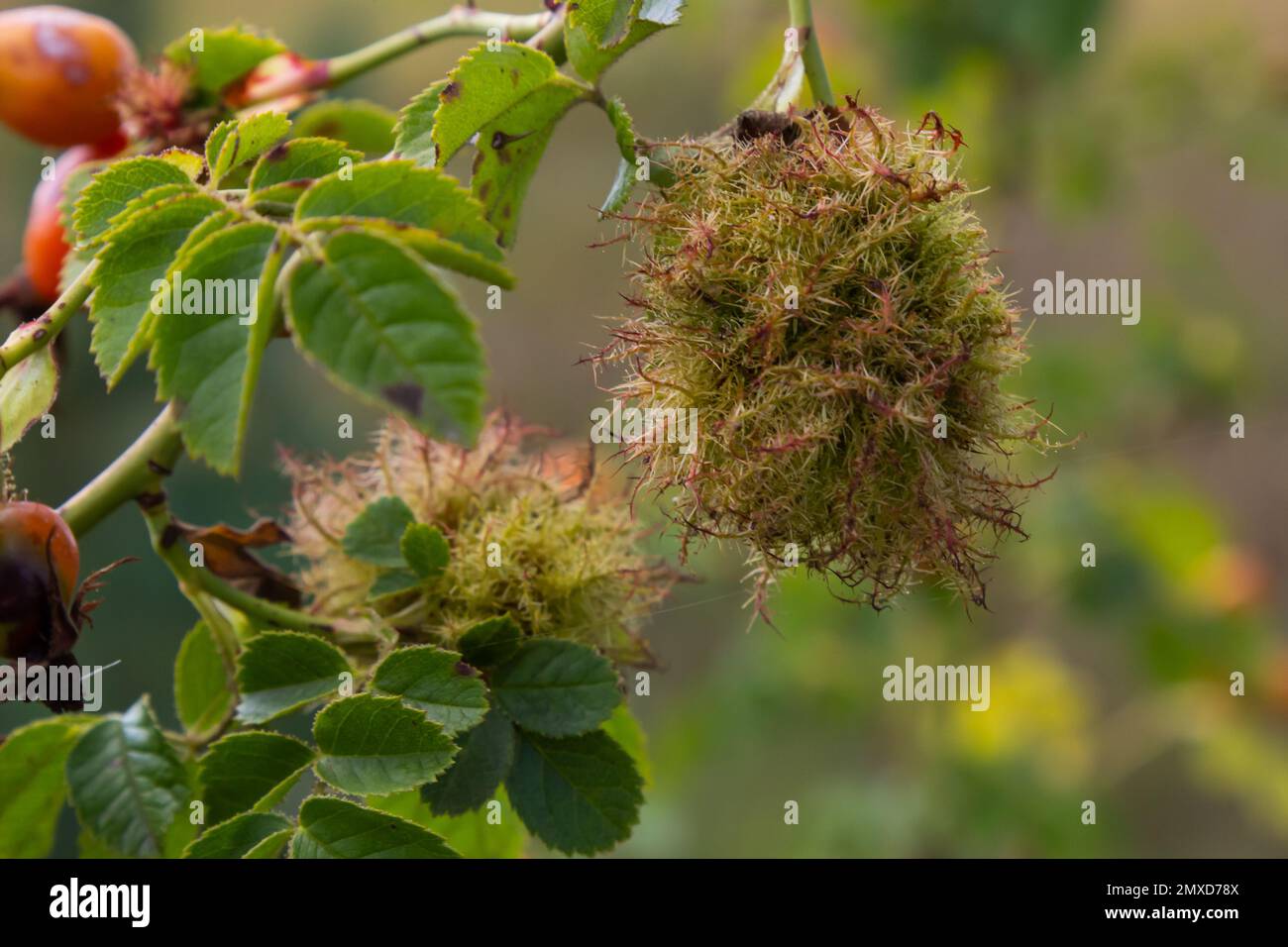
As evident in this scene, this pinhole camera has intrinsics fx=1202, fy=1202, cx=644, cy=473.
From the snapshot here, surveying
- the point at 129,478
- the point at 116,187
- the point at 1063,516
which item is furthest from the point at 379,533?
the point at 1063,516

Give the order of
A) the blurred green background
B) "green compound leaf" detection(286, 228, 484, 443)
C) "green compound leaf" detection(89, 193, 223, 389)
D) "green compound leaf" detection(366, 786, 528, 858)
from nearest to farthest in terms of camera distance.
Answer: "green compound leaf" detection(286, 228, 484, 443) → "green compound leaf" detection(89, 193, 223, 389) → "green compound leaf" detection(366, 786, 528, 858) → the blurred green background

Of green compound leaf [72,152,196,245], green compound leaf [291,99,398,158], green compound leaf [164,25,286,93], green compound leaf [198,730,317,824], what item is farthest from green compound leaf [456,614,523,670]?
green compound leaf [164,25,286,93]

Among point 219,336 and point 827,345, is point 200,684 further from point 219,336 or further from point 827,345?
point 827,345

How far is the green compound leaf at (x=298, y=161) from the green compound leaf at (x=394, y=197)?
6 centimetres

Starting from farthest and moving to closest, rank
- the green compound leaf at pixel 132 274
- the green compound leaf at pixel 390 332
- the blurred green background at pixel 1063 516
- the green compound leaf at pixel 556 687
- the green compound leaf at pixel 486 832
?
1. the blurred green background at pixel 1063 516
2. the green compound leaf at pixel 486 832
3. the green compound leaf at pixel 556 687
4. the green compound leaf at pixel 132 274
5. the green compound leaf at pixel 390 332

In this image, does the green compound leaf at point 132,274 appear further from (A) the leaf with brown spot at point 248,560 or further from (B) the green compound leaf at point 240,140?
(A) the leaf with brown spot at point 248,560

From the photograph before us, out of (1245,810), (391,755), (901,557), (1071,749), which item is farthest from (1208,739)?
(391,755)

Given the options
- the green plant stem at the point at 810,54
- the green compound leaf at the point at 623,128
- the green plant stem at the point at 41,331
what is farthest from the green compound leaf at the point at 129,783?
the green plant stem at the point at 810,54

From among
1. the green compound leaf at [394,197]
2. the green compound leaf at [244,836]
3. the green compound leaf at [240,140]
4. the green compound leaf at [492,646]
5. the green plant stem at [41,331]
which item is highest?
the green compound leaf at [240,140]

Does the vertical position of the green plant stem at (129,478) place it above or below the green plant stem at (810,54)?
below

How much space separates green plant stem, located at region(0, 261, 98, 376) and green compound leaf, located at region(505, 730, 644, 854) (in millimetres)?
360

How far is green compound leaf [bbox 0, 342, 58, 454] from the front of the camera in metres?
0.64

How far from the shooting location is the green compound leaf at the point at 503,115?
0.66m

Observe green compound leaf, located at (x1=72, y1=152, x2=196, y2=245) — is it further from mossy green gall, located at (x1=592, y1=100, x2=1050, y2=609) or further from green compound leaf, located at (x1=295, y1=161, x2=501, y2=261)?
mossy green gall, located at (x1=592, y1=100, x2=1050, y2=609)
